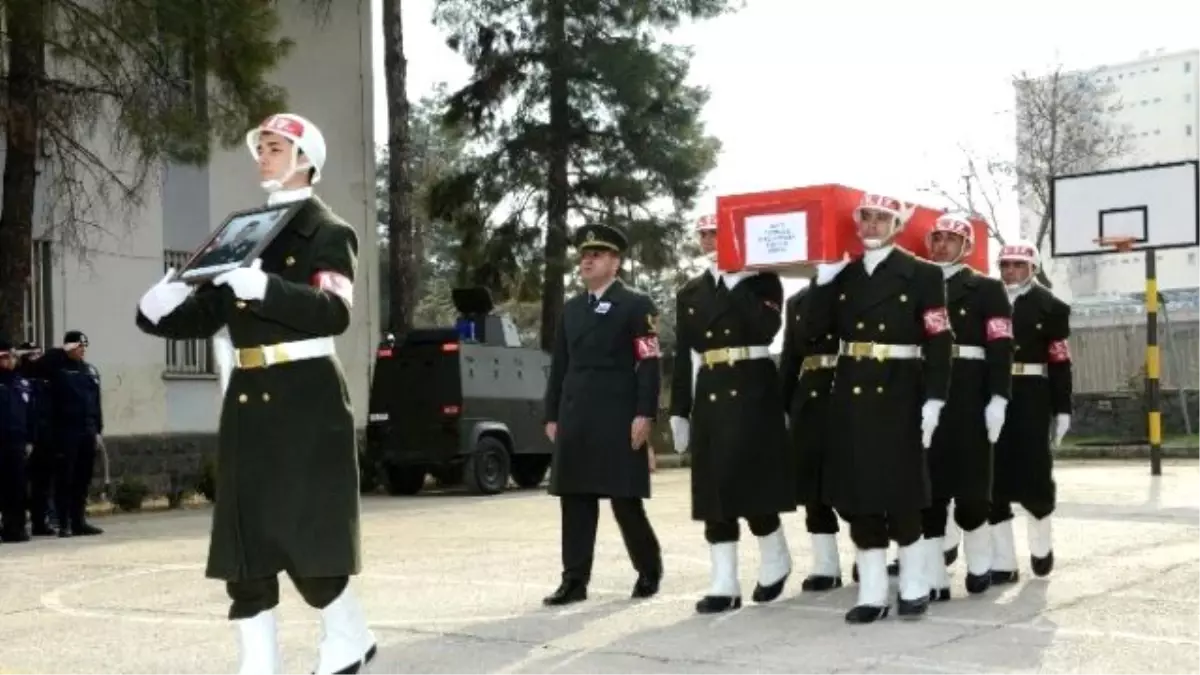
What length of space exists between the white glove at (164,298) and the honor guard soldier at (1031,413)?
17.1 ft

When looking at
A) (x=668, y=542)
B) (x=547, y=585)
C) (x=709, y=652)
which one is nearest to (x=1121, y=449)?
(x=668, y=542)

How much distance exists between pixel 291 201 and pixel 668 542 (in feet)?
22.1

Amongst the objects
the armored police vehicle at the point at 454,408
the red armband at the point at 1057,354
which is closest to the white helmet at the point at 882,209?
the red armband at the point at 1057,354

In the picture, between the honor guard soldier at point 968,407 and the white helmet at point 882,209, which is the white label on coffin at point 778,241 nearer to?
the white helmet at point 882,209

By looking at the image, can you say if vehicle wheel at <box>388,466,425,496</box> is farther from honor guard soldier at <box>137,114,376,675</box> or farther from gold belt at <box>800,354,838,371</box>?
honor guard soldier at <box>137,114,376,675</box>

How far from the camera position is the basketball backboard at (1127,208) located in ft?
67.8

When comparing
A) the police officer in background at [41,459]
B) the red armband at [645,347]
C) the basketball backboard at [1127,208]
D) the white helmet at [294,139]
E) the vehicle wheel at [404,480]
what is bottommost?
the vehicle wheel at [404,480]

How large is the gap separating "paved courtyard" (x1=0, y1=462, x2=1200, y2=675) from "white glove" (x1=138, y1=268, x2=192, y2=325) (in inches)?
67.9

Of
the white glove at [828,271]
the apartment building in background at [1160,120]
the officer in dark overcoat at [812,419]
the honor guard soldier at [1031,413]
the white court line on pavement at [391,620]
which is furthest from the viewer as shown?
the apartment building in background at [1160,120]

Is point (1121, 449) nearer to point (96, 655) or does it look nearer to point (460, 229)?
point (460, 229)

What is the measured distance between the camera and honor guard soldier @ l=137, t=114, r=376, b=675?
525 cm

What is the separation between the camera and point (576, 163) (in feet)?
95.1

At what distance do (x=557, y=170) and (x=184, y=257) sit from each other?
836 cm

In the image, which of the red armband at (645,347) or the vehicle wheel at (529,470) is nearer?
the red armband at (645,347)
